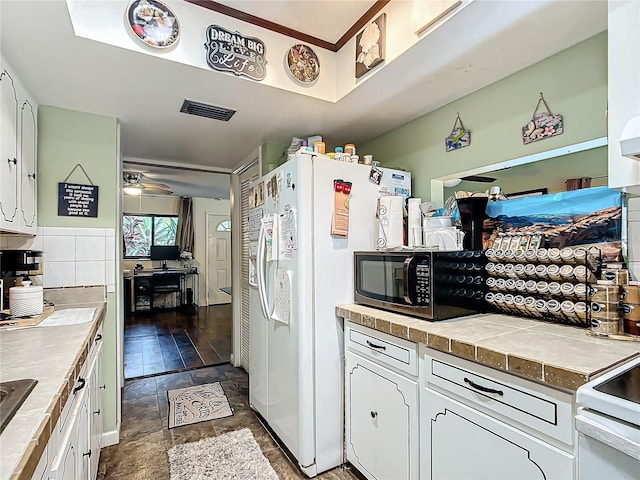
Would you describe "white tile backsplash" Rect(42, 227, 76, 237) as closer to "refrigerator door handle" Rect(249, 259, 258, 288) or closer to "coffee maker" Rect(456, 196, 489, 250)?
"refrigerator door handle" Rect(249, 259, 258, 288)

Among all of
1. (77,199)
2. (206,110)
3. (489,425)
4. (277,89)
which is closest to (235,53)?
(277,89)

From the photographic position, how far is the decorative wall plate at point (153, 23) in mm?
1512

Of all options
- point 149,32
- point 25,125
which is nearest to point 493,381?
point 149,32

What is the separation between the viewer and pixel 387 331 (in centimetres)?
158

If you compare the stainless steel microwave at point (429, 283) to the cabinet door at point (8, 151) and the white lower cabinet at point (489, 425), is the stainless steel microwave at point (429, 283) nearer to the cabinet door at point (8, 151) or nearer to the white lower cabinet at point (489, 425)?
the white lower cabinet at point (489, 425)

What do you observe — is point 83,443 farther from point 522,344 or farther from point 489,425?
point 522,344

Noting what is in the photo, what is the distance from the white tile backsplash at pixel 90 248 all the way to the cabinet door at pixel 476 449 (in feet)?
6.95

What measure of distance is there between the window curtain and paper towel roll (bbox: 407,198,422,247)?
5.83 meters

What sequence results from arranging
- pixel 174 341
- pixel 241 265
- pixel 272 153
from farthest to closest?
pixel 174 341 < pixel 241 265 < pixel 272 153

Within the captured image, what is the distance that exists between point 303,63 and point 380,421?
193cm

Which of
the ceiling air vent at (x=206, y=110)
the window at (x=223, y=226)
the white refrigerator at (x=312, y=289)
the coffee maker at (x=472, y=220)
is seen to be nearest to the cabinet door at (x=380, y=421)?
the white refrigerator at (x=312, y=289)

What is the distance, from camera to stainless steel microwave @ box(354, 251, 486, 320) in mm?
1527

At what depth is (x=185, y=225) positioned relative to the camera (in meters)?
6.96

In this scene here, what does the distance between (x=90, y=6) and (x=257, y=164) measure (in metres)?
1.76
